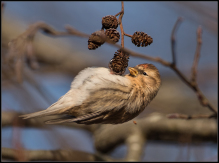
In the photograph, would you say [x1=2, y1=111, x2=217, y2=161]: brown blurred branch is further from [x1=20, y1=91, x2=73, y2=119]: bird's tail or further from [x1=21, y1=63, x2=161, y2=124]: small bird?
[x1=20, y1=91, x2=73, y2=119]: bird's tail

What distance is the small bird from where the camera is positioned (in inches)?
83.5

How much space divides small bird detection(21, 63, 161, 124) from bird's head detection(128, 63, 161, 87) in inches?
5.5

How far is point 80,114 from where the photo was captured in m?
2.15

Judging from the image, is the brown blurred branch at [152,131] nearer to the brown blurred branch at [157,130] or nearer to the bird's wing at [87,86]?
the brown blurred branch at [157,130]

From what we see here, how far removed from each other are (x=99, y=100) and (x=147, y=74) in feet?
1.87

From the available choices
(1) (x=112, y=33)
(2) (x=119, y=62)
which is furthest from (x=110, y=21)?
(2) (x=119, y=62)

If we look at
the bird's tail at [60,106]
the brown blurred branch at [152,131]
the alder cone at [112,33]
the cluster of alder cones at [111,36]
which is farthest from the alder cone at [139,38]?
the brown blurred branch at [152,131]

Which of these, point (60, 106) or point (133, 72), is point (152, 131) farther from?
point (60, 106)

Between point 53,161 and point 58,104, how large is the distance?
194cm

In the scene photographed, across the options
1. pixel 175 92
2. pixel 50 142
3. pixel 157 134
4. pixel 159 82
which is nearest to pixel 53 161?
pixel 50 142

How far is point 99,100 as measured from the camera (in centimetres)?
215

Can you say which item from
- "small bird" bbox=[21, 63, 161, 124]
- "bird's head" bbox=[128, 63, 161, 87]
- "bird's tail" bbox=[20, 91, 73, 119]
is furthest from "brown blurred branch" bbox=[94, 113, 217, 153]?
"bird's tail" bbox=[20, 91, 73, 119]

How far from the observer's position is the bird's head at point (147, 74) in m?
2.48

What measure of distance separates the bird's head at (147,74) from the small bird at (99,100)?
5.5 inches
